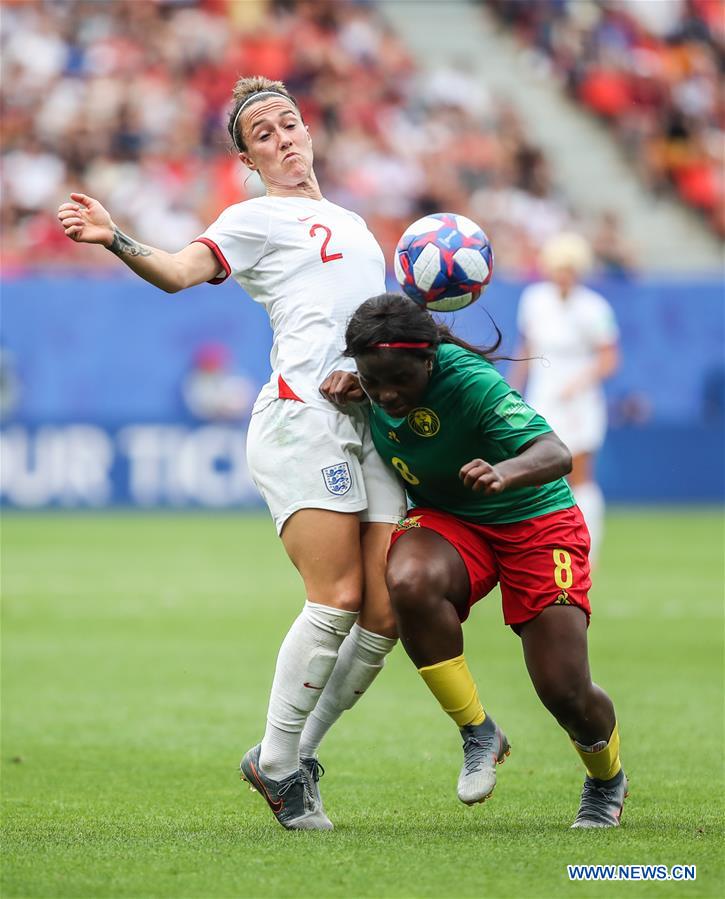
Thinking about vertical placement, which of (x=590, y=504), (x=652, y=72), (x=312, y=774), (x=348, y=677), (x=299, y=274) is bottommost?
(x=590, y=504)

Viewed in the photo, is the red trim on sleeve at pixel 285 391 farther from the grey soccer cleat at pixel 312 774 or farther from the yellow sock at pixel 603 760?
the yellow sock at pixel 603 760

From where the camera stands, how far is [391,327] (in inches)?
183

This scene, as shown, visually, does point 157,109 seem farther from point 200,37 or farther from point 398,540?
point 398,540

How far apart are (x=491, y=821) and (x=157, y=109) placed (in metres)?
15.6

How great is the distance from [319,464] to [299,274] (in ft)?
2.21

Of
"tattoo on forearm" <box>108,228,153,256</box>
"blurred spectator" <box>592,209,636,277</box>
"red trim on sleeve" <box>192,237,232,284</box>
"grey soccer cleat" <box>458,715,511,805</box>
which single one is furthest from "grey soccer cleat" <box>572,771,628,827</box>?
"blurred spectator" <box>592,209,636,277</box>

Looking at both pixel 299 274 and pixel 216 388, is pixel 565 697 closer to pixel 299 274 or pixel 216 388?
pixel 299 274

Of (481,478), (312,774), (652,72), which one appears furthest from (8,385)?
(481,478)

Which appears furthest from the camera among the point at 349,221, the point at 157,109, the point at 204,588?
the point at 157,109

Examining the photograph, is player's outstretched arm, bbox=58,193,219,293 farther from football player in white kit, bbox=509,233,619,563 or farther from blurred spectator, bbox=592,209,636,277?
blurred spectator, bbox=592,209,636,277

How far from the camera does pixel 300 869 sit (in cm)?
419

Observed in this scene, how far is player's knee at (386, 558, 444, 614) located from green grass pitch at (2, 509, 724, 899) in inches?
28.4

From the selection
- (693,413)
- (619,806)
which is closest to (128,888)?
(619,806)

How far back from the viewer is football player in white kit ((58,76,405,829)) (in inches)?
196
